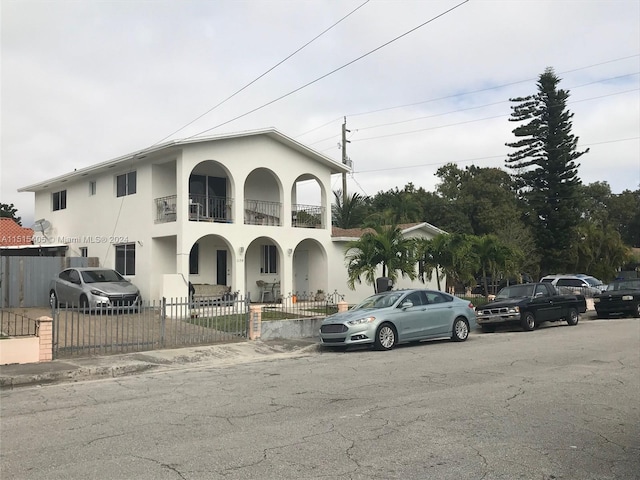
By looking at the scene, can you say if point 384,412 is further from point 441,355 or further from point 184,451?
point 441,355

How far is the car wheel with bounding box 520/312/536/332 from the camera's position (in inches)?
737

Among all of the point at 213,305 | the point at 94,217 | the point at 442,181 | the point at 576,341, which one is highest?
the point at 442,181

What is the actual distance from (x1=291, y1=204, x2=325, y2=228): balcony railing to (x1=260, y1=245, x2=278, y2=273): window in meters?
1.70

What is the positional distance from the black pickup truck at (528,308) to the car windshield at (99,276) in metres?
12.7

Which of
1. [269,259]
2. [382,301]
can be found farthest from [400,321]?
[269,259]

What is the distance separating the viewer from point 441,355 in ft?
42.8

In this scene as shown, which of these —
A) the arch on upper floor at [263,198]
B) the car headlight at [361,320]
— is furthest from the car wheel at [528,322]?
the arch on upper floor at [263,198]

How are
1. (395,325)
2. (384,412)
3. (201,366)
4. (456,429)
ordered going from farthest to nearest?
(395,325), (201,366), (384,412), (456,429)

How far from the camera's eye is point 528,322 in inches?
741

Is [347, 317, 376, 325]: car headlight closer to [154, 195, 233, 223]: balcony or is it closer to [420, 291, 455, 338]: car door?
[420, 291, 455, 338]: car door

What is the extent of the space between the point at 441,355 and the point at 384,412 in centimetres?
589

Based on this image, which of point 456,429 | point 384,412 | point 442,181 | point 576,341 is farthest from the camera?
point 442,181

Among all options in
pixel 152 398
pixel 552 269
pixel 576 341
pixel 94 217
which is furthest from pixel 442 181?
pixel 152 398

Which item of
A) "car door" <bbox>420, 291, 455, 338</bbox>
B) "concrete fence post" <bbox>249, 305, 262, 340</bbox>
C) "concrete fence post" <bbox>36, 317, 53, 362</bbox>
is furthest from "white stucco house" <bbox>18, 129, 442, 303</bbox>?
"car door" <bbox>420, 291, 455, 338</bbox>
